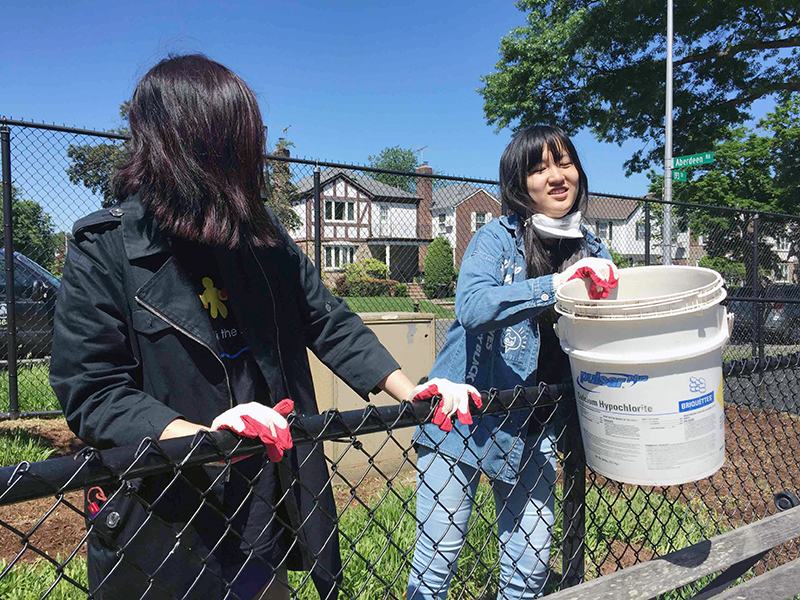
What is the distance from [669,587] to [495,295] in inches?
36.6

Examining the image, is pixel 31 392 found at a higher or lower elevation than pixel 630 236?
lower

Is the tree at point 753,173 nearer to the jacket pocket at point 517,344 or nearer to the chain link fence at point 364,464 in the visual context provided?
the chain link fence at point 364,464

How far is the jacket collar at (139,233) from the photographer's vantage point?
1246mm

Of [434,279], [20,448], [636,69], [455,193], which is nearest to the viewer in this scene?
[20,448]

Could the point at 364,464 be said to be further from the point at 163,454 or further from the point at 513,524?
the point at 163,454

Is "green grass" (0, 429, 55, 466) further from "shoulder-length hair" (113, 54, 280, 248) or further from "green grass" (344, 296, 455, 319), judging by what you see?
"shoulder-length hair" (113, 54, 280, 248)

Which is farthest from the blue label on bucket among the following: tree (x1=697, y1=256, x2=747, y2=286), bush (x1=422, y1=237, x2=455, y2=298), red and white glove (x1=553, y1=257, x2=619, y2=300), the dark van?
tree (x1=697, y1=256, x2=747, y2=286)

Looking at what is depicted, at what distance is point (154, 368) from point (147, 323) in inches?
4.0

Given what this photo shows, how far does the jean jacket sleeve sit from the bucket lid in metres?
0.09

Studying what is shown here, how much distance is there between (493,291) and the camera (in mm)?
1663

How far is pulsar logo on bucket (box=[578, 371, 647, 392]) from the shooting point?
131 centimetres

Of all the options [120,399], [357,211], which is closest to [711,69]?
[357,211]

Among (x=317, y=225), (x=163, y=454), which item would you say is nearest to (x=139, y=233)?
(x=163, y=454)

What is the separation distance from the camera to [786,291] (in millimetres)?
9703
